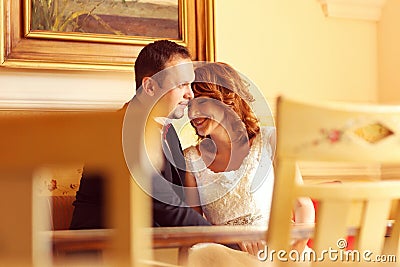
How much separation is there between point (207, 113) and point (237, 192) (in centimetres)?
37

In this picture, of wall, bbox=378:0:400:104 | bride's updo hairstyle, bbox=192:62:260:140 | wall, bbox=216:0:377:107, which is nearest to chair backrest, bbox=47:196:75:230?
bride's updo hairstyle, bbox=192:62:260:140

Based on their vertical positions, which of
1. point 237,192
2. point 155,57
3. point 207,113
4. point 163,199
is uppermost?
point 155,57

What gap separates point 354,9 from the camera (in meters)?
3.93

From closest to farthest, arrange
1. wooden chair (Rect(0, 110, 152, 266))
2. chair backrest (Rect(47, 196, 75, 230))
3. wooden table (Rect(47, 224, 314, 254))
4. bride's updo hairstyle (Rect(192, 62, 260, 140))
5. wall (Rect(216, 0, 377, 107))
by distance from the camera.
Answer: wooden chair (Rect(0, 110, 152, 266)) → wooden table (Rect(47, 224, 314, 254)) → bride's updo hairstyle (Rect(192, 62, 260, 140)) → chair backrest (Rect(47, 196, 75, 230)) → wall (Rect(216, 0, 377, 107))

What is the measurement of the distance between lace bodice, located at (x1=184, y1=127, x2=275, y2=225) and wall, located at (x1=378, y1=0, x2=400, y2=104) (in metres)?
1.48

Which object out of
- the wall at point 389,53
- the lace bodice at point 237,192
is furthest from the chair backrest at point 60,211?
the wall at point 389,53

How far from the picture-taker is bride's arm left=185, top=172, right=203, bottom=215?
8.41ft

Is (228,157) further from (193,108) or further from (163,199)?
(163,199)

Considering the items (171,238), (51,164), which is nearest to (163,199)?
(171,238)

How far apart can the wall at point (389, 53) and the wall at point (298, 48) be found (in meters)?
0.05

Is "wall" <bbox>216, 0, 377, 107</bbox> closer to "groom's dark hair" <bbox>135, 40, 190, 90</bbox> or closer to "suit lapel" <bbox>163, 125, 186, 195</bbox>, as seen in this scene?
"groom's dark hair" <bbox>135, 40, 190, 90</bbox>

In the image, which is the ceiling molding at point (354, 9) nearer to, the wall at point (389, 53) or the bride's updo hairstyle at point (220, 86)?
the wall at point (389, 53)

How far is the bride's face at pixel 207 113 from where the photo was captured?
277 cm

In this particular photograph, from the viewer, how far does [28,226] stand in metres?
1.21
